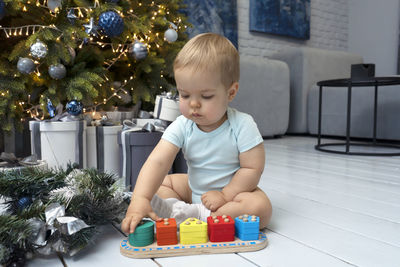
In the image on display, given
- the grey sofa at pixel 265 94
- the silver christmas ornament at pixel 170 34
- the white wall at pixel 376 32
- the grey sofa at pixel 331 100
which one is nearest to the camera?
the silver christmas ornament at pixel 170 34

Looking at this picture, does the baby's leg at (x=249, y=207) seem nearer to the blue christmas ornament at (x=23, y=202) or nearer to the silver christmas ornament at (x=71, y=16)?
the blue christmas ornament at (x=23, y=202)

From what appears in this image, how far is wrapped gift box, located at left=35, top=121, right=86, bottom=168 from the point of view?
122cm

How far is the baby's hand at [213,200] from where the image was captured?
789 mm

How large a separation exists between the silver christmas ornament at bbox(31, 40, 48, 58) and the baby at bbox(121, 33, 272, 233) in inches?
27.4

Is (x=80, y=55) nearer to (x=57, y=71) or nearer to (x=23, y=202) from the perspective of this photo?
(x=57, y=71)

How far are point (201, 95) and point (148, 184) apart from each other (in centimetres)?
22

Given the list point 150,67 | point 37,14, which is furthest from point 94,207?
point 37,14

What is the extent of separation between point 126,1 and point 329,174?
3.66 feet

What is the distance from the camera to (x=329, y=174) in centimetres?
146

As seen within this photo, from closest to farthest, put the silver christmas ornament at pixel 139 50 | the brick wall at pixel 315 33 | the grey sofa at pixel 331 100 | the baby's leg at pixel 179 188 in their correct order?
1. the baby's leg at pixel 179 188
2. the silver christmas ornament at pixel 139 50
3. the grey sofa at pixel 331 100
4. the brick wall at pixel 315 33

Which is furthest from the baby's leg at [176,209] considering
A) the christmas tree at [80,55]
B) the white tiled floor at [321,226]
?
the christmas tree at [80,55]

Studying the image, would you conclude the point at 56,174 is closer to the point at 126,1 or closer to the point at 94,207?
the point at 94,207

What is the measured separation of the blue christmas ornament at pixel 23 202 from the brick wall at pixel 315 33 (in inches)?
109

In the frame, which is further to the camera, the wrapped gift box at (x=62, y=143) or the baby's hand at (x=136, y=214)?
the wrapped gift box at (x=62, y=143)
